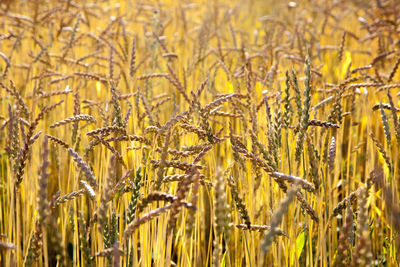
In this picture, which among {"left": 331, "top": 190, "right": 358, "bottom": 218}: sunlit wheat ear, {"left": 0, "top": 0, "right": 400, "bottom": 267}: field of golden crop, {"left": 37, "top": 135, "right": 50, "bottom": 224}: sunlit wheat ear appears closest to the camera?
{"left": 37, "top": 135, "right": 50, "bottom": 224}: sunlit wheat ear

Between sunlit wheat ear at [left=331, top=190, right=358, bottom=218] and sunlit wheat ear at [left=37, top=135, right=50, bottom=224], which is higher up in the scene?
sunlit wheat ear at [left=37, top=135, right=50, bottom=224]

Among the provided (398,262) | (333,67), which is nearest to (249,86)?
(398,262)

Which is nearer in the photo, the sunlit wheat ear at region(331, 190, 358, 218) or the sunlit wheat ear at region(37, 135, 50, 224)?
the sunlit wheat ear at region(37, 135, 50, 224)

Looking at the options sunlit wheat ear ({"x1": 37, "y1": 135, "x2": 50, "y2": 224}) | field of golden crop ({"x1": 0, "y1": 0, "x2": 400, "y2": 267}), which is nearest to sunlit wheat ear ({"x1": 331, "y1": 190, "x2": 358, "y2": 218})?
field of golden crop ({"x1": 0, "y1": 0, "x2": 400, "y2": 267})

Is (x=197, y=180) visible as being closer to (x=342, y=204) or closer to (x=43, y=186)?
(x=43, y=186)

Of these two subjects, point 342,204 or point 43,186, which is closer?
point 43,186

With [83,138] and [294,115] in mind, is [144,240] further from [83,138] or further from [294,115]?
[294,115]

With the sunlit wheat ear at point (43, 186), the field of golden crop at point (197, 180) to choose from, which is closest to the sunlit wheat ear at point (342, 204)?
the field of golden crop at point (197, 180)

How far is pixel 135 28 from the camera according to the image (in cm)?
343

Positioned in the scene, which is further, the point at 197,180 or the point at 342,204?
the point at 342,204

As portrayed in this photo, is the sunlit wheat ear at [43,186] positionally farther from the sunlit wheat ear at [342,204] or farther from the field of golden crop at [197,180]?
the sunlit wheat ear at [342,204]

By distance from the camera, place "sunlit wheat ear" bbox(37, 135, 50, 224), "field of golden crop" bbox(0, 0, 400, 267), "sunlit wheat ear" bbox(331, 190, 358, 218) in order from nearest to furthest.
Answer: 1. "sunlit wheat ear" bbox(37, 135, 50, 224)
2. "field of golden crop" bbox(0, 0, 400, 267)
3. "sunlit wheat ear" bbox(331, 190, 358, 218)

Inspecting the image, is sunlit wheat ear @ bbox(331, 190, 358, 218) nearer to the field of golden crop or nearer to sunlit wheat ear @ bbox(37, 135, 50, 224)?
the field of golden crop

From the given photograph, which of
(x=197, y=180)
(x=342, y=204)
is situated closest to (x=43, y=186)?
(x=197, y=180)
